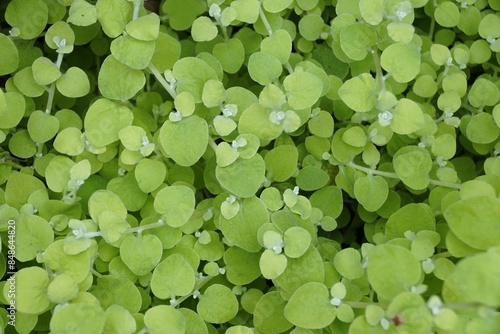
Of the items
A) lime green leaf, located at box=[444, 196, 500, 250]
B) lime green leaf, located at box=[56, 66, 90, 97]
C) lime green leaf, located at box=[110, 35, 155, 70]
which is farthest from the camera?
lime green leaf, located at box=[56, 66, 90, 97]

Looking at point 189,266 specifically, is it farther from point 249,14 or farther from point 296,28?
point 296,28

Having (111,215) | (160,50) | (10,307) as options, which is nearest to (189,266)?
(111,215)

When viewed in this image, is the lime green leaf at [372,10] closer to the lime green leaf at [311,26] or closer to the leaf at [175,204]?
the lime green leaf at [311,26]

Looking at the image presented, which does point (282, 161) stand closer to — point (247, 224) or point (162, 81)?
point (247, 224)

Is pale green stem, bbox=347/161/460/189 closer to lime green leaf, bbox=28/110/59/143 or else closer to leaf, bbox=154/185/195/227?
leaf, bbox=154/185/195/227

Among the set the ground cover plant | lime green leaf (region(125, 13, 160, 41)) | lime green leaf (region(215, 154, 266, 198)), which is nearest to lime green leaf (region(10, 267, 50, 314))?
the ground cover plant

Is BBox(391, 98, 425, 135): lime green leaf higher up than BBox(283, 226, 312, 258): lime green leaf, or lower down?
higher up

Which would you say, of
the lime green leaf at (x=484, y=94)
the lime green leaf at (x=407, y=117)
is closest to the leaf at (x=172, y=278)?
the lime green leaf at (x=407, y=117)
